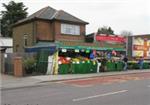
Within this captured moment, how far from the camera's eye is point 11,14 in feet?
244

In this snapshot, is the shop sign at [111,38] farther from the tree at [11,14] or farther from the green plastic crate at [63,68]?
the tree at [11,14]

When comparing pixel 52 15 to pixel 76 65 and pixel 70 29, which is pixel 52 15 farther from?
pixel 76 65

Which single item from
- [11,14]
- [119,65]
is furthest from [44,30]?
[11,14]

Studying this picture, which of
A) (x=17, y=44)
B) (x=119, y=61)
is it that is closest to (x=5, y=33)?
(x=17, y=44)

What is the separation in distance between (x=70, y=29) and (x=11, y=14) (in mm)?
35061

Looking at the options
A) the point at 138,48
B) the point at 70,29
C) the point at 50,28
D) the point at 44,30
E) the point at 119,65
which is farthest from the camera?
the point at 70,29

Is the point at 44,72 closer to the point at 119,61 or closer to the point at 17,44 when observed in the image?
the point at 119,61

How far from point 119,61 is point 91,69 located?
466 centimetres

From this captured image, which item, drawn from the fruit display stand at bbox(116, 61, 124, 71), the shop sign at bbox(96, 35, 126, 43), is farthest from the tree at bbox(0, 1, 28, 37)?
the fruit display stand at bbox(116, 61, 124, 71)

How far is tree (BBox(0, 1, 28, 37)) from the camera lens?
245 ft

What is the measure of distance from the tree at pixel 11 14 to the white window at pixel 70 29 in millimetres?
33394

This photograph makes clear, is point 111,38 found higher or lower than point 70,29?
lower

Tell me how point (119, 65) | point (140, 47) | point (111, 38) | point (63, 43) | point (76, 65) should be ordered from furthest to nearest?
1. point (140, 47)
2. point (111, 38)
3. point (119, 65)
4. point (63, 43)
5. point (76, 65)

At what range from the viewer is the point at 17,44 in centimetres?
4650
